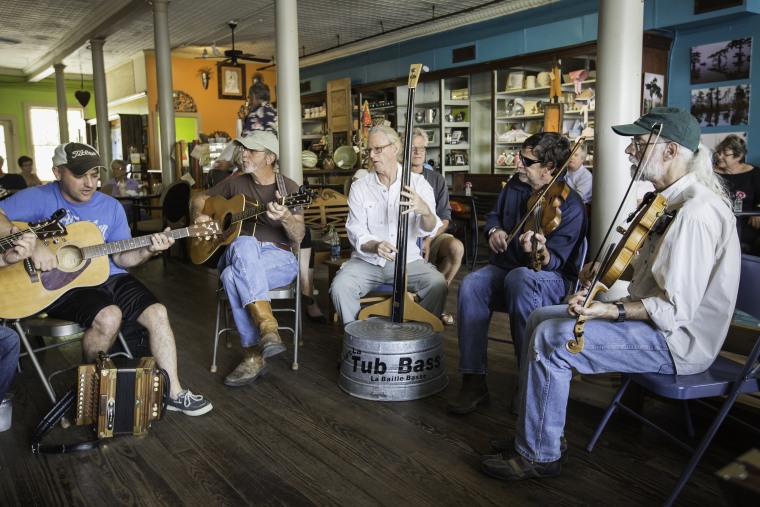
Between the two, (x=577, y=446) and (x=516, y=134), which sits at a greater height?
(x=516, y=134)

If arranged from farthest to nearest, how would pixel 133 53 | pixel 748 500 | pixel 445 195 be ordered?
pixel 133 53 → pixel 445 195 → pixel 748 500

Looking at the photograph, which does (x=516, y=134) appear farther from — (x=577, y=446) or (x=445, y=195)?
(x=577, y=446)

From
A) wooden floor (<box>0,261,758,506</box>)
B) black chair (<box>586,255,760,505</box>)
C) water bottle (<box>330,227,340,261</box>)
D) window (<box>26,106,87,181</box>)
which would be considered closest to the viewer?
black chair (<box>586,255,760,505</box>)

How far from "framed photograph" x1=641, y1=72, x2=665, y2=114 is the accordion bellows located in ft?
19.0

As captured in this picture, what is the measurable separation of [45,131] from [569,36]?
1387 cm

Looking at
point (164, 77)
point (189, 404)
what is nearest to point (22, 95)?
point (164, 77)

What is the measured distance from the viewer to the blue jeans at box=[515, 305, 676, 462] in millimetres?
1984

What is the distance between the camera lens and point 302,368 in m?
3.41

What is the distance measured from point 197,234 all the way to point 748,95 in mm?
5631

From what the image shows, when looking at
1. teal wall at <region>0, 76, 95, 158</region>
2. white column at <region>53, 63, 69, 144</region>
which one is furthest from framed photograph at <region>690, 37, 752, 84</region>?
teal wall at <region>0, 76, 95, 158</region>

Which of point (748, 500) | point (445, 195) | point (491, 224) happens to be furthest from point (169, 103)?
point (748, 500)

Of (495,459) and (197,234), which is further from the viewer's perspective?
(197,234)

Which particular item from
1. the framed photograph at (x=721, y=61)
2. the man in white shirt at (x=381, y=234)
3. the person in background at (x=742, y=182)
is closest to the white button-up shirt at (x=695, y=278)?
the man in white shirt at (x=381, y=234)

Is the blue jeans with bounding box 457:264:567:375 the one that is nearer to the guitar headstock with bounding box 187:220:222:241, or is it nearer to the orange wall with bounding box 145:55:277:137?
the guitar headstock with bounding box 187:220:222:241
